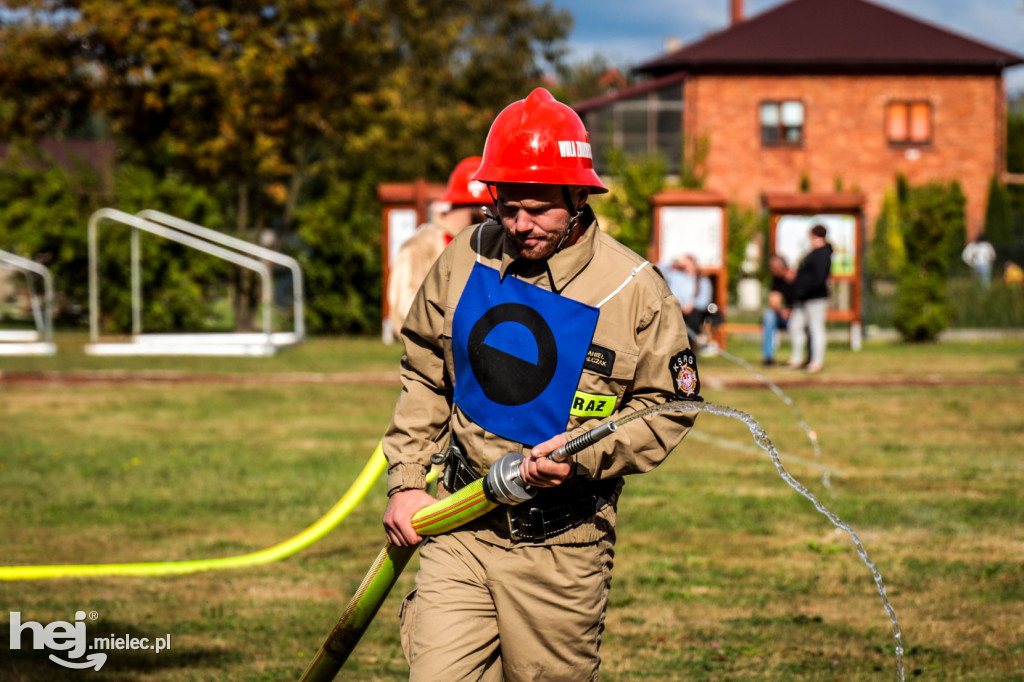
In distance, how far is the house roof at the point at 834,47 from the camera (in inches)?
1703

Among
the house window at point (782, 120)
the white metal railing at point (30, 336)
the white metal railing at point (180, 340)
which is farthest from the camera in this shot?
the house window at point (782, 120)

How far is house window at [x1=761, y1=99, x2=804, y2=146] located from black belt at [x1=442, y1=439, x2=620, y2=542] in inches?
1640

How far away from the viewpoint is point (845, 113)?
43750 millimetres

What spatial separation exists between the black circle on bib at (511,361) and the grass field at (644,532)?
237 centimetres

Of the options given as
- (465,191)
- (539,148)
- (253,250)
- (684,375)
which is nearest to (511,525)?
(684,375)

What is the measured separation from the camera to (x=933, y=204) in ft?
76.7

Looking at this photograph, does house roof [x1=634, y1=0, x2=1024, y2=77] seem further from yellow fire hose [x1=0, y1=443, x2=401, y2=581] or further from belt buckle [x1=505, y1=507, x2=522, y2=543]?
belt buckle [x1=505, y1=507, x2=522, y2=543]

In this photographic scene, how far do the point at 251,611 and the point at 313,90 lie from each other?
22.4 metres

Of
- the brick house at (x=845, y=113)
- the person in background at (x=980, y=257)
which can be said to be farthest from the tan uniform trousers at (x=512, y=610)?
the brick house at (x=845, y=113)

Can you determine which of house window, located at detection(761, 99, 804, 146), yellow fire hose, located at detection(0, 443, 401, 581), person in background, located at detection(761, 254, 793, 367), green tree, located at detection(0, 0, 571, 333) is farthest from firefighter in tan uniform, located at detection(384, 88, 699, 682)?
house window, located at detection(761, 99, 804, 146)

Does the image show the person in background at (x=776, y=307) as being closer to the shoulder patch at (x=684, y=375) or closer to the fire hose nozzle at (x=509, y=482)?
the shoulder patch at (x=684, y=375)

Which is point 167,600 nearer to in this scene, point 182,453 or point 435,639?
point 435,639

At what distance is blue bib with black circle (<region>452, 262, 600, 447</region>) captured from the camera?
141 inches

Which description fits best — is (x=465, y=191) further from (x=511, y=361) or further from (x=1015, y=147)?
(x=1015, y=147)
